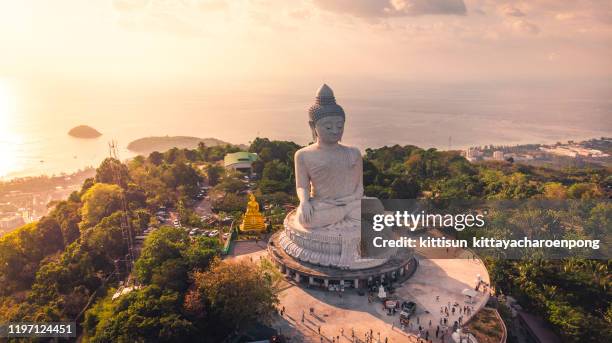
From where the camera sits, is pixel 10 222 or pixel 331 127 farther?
pixel 10 222

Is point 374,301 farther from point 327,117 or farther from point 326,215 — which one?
point 327,117

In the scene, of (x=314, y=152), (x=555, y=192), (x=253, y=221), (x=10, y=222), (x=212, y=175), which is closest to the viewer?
(x=314, y=152)

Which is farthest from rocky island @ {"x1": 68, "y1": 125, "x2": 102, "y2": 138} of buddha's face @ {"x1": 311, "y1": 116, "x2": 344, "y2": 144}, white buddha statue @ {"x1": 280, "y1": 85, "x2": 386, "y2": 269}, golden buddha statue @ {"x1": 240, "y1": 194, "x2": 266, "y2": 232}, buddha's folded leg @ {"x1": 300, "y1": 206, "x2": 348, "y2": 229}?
buddha's folded leg @ {"x1": 300, "y1": 206, "x2": 348, "y2": 229}

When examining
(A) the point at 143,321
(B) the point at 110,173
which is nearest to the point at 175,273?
(A) the point at 143,321

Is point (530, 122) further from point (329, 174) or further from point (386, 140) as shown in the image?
point (329, 174)

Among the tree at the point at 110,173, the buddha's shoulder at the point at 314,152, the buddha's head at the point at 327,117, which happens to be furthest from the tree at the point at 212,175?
the buddha's head at the point at 327,117

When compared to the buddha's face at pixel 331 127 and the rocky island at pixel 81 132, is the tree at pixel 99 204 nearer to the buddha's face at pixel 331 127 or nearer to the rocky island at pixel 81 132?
the buddha's face at pixel 331 127

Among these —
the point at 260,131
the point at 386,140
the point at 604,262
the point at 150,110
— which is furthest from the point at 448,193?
the point at 150,110
